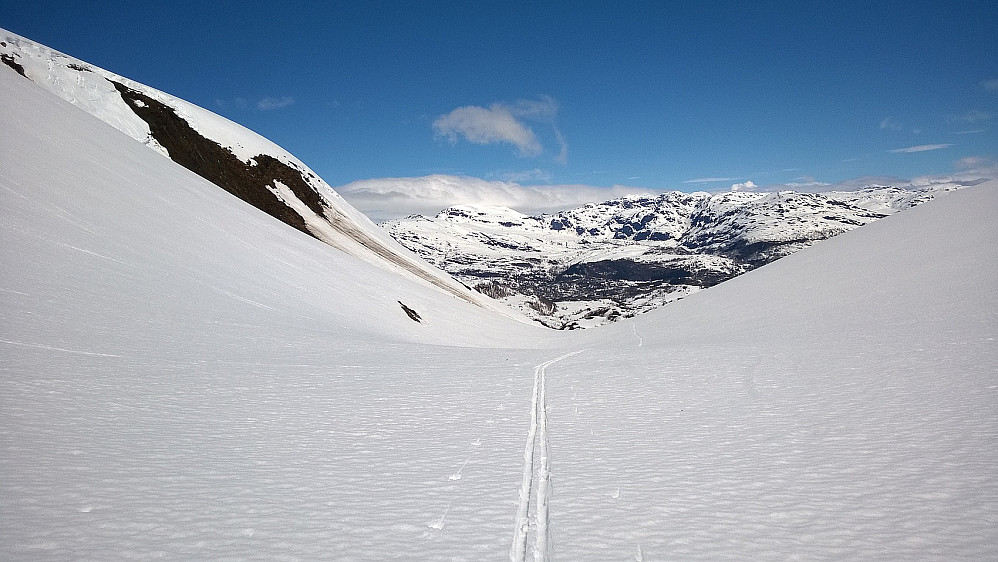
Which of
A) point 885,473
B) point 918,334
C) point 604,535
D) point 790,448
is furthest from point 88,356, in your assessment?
point 918,334

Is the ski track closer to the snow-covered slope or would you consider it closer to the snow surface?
the snow surface

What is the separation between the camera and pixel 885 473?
6.86 m

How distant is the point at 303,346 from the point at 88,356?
7.25 m

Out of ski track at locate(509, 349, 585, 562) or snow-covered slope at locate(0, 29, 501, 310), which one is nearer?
ski track at locate(509, 349, 585, 562)

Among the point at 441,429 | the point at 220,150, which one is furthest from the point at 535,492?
the point at 220,150

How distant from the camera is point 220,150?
6575 cm

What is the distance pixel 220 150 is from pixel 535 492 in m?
73.2

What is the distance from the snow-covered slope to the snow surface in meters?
37.0

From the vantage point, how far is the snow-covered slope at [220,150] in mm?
54031

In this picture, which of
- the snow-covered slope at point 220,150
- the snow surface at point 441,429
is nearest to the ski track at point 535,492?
the snow surface at point 441,429

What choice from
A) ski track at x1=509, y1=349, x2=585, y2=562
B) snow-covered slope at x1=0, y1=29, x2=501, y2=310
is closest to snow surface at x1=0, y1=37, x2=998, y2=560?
ski track at x1=509, y1=349, x2=585, y2=562

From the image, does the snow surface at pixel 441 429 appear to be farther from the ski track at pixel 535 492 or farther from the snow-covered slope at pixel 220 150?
the snow-covered slope at pixel 220 150

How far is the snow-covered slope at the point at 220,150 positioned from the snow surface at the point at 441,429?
37010mm

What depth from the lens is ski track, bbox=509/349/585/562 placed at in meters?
5.38
